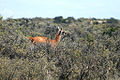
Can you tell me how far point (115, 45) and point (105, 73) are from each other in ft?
20.4

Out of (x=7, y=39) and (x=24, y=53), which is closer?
(x=24, y=53)

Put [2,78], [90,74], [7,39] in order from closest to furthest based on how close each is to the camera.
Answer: [2,78] → [90,74] → [7,39]

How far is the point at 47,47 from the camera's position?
40.2ft

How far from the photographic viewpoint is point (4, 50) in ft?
35.3

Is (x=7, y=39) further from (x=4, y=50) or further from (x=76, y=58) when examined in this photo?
(x=76, y=58)

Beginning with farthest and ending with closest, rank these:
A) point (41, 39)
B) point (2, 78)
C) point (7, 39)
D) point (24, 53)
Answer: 1. point (41, 39)
2. point (7, 39)
3. point (24, 53)
4. point (2, 78)

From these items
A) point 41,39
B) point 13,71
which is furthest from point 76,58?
point 41,39

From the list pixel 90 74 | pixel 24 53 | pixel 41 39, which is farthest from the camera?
pixel 41 39

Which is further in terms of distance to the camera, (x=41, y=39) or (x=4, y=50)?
(x=41, y=39)

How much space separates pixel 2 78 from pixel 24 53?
289 cm

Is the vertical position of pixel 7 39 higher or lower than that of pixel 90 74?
higher

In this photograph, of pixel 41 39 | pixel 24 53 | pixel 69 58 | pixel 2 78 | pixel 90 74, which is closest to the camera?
pixel 2 78

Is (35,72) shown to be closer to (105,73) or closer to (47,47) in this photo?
(105,73)

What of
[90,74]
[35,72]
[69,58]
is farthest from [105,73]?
[35,72]
